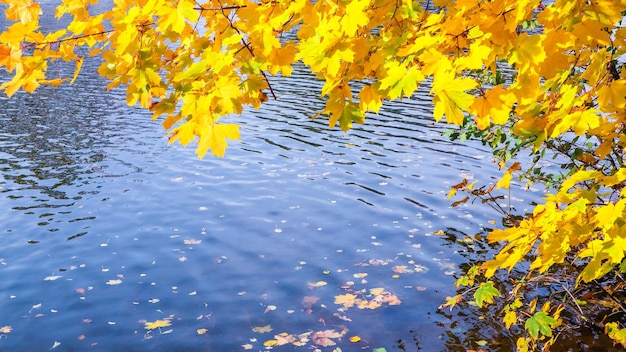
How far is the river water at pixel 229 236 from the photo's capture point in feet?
24.4

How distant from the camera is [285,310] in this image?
782 cm

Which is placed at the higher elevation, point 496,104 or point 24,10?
point 24,10

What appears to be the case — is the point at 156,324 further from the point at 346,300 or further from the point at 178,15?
the point at 178,15

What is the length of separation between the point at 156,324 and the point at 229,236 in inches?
112

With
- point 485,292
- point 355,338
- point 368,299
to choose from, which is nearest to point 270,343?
point 355,338

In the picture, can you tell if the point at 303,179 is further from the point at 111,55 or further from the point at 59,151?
the point at 111,55

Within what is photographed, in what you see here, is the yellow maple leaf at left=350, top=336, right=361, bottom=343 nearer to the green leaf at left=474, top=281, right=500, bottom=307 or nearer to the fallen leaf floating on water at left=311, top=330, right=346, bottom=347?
the fallen leaf floating on water at left=311, top=330, right=346, bottom=347

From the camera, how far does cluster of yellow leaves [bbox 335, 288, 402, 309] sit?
7.95 metres

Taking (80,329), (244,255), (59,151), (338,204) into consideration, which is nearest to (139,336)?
(80,329)

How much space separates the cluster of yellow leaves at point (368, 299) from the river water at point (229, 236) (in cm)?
6

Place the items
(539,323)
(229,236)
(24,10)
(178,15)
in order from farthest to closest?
(229,236)
(539,323)
(24,10)
(178,15)

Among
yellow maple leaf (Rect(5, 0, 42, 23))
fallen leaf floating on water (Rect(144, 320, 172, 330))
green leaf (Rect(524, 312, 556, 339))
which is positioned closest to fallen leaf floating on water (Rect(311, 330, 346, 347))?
fallen leaf floating on water (Rect(144, 320, 172, 330))

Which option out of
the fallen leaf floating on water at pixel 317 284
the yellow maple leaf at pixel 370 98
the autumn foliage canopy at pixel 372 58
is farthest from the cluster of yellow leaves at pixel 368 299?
the yellow maple leaf at pixel 370 98

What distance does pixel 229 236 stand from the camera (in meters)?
10.1
